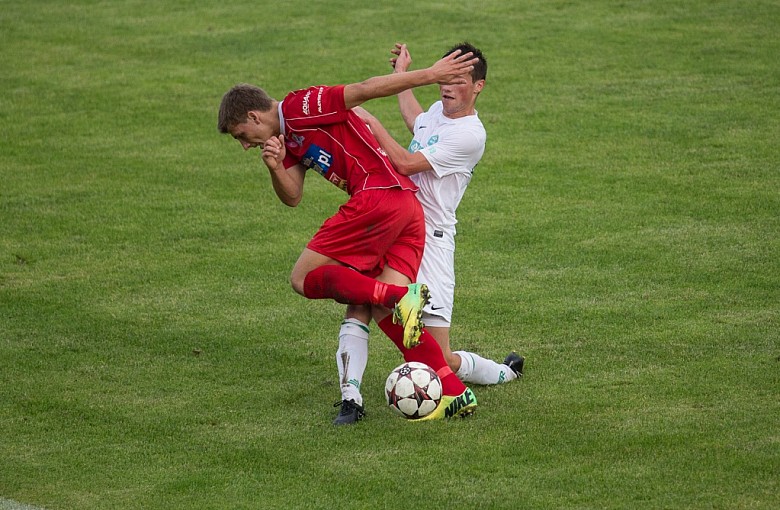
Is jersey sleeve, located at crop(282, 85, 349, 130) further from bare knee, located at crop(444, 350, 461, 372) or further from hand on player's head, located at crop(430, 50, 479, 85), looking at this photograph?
bare knee, located at crop(444, 350, 461, 372)

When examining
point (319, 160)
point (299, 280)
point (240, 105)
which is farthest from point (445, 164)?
point (240, 105)

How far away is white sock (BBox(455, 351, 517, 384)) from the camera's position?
283 inches

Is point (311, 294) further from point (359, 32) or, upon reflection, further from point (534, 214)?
point (359, 32)

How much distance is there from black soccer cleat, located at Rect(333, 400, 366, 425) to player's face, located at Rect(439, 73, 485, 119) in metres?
2.00

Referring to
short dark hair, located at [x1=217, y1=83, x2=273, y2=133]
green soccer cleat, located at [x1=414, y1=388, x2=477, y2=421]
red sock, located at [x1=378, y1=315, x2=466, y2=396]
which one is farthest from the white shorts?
short dark hair, located at [x1=217, y1=83, x2=273, y2=133]

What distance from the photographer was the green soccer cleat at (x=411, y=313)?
637cm

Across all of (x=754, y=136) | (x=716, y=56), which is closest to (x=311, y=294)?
(x=754, y=136)

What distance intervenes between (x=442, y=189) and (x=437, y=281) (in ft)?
2.01

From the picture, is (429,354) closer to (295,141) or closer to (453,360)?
(453,360)

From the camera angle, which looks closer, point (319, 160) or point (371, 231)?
point (371, 231)

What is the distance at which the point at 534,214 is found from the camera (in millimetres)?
11352

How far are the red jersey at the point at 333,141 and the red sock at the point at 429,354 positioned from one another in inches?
34.4

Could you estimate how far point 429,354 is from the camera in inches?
268

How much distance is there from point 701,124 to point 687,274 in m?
4.58
